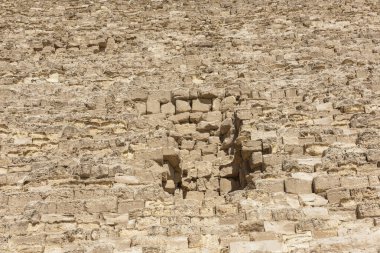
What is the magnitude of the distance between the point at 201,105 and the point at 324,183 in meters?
2.52

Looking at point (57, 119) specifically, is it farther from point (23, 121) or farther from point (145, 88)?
point (145, 88)

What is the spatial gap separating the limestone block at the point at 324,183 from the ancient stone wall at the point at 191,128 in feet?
0.05

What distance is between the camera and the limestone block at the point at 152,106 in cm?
795

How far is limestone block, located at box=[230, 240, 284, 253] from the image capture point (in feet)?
16.9

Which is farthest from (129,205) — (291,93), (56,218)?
(291,93)

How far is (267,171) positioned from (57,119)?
274 centimetres

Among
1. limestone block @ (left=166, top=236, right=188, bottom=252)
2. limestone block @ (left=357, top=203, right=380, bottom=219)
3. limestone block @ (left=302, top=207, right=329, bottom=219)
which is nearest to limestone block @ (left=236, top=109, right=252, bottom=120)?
limestone block @ (left=302, top=207, right=329, bottom=219)

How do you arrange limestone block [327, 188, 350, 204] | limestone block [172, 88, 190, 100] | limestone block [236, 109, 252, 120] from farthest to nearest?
1. limestone block [172, 88, 190, 100]
2. limestone block [236, 109, 252, 120]
3. limestone block [327, 188, 350, 204]

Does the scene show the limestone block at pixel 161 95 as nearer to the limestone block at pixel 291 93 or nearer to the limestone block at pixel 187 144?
the limestone block at pixel 187 144

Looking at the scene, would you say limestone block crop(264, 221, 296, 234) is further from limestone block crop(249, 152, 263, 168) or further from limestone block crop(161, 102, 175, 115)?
limestone block crop(161, 102, 175, 115)

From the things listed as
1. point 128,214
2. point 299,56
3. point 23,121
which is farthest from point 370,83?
point 23,121

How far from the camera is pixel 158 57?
30.9ft

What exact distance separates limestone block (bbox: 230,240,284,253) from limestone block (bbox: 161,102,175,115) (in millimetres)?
3010

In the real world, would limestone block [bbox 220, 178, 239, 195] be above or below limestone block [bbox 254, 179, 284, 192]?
above
